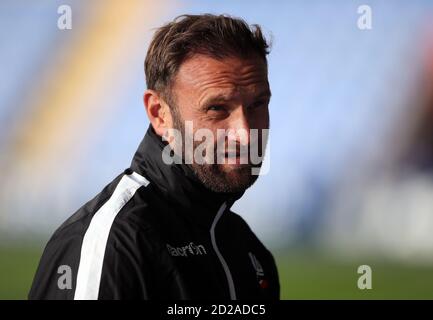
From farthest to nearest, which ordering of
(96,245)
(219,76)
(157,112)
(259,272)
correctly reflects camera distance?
(259,272) < (157,112) < (219,76) < (96,245)

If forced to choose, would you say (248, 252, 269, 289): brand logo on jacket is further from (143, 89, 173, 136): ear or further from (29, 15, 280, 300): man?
(143, 89, 173, 136): ear

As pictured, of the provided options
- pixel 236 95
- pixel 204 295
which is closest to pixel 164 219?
pixel 204 295

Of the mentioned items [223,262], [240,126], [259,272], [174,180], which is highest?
[240,126]

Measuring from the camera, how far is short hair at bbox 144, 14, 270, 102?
1.95 meters

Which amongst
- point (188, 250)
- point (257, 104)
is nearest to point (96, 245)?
point (188, 250)

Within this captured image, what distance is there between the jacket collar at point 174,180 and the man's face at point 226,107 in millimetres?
34

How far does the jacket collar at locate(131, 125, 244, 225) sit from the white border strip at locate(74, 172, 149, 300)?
0.12 m

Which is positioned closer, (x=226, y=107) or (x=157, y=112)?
(x=226, y=107)

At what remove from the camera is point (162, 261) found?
1733 mm

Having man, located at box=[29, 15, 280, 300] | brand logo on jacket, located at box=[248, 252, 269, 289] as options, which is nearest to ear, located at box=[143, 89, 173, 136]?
man, located at box=[29, 15, 280, 300]

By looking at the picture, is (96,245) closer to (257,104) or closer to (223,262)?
(223,262)

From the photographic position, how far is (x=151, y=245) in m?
1.73

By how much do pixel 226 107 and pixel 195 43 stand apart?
211 mm

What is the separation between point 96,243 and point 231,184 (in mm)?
494
